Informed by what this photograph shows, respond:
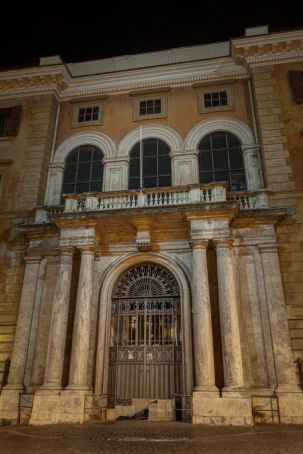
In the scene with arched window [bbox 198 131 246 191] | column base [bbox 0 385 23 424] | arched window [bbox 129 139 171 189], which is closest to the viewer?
column base [bbox 0 385 23 424]

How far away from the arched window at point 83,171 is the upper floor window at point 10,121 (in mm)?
2486

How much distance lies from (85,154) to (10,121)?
11.3 feet

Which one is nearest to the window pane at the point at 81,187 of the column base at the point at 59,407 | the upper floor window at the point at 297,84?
the column base at the point at 59,407

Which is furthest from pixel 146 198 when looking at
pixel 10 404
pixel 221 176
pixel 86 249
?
pixel 10 404

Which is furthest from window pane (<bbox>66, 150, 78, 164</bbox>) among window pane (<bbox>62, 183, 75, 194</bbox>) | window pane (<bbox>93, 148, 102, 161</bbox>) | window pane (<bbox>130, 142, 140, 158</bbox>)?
window pane (<bbox>130, 142, 140, 158</bbox>)

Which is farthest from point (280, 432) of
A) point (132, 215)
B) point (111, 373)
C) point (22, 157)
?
point (22, 157)

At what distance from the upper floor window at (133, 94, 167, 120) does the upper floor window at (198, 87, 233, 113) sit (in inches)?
55.7

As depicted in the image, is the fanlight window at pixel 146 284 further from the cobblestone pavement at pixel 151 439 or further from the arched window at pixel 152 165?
the cobblestone pavement at pixel 151 439

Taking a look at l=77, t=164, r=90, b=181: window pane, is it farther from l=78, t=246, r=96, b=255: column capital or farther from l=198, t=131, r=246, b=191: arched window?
l=198, t=131, r=246, b=191: arched window

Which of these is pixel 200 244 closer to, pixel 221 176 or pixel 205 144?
pixel 221 176

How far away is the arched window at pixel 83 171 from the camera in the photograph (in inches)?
526

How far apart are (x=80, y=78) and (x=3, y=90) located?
322 cm

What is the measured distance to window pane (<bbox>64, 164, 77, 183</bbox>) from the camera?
1359 cm

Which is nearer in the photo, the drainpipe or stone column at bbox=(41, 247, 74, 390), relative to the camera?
stone column at bbox=(41, 247, 74, 390)
